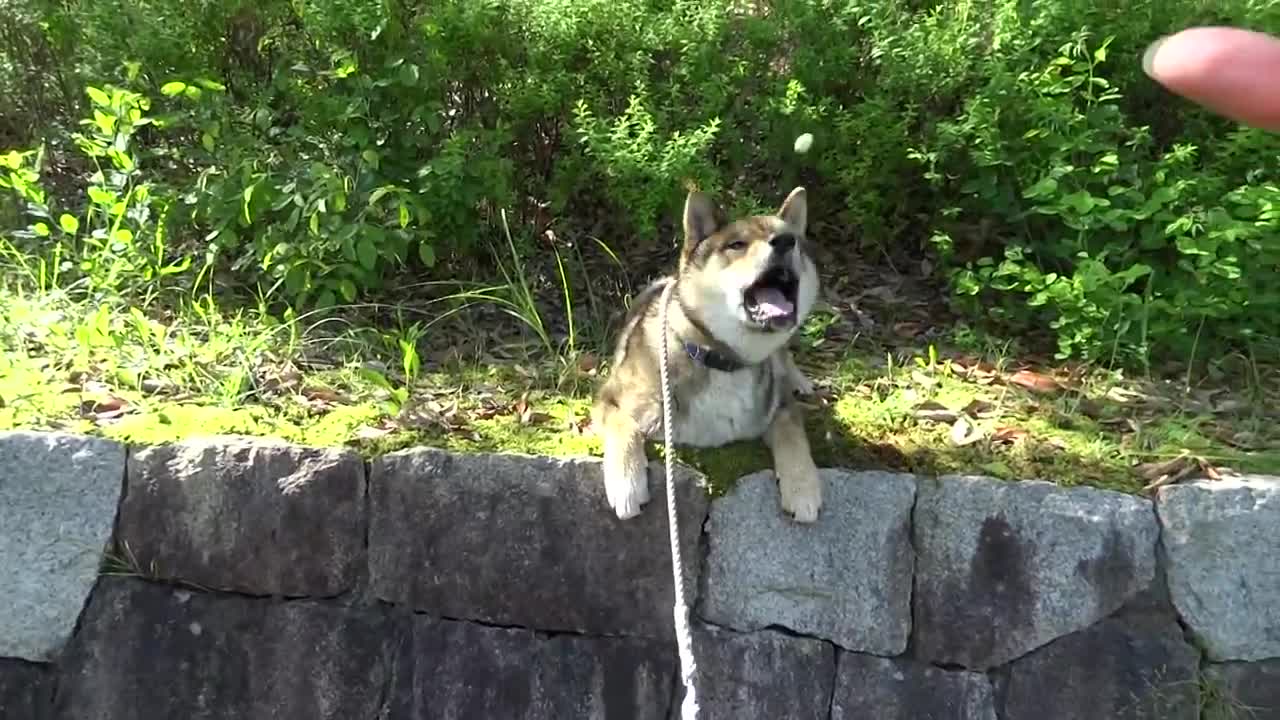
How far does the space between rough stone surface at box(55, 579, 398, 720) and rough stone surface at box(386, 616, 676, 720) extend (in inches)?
5.4

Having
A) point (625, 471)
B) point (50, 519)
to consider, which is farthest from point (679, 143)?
point (50, 519)

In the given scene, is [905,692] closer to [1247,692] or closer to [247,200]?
[1247,692]

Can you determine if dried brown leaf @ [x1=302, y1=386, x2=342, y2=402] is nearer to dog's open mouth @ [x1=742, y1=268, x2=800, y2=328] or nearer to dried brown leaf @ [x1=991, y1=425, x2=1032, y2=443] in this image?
dog's open mouth @ [x1=742, y1=268, x2=800, y2=328]

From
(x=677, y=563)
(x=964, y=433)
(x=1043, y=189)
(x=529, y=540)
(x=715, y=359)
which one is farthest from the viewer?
(x=1043, y=189)

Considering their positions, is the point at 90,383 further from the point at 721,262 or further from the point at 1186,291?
the point at 1186,291

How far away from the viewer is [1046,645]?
3.41 metres

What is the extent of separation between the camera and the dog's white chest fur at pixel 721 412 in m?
3.64

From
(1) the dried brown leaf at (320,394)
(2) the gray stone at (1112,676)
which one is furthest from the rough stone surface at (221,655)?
(2) the gray stone at (1112,676)

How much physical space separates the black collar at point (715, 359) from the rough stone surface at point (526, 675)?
0.95m

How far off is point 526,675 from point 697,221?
1.69 metres

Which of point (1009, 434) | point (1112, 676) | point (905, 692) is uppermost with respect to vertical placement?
point (1009, 434)

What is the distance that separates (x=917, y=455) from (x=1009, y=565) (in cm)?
46

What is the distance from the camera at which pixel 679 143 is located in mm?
4367

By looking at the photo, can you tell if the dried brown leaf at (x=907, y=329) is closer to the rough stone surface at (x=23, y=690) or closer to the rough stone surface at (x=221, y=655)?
the rough stone surface at (x=221, y=655)
